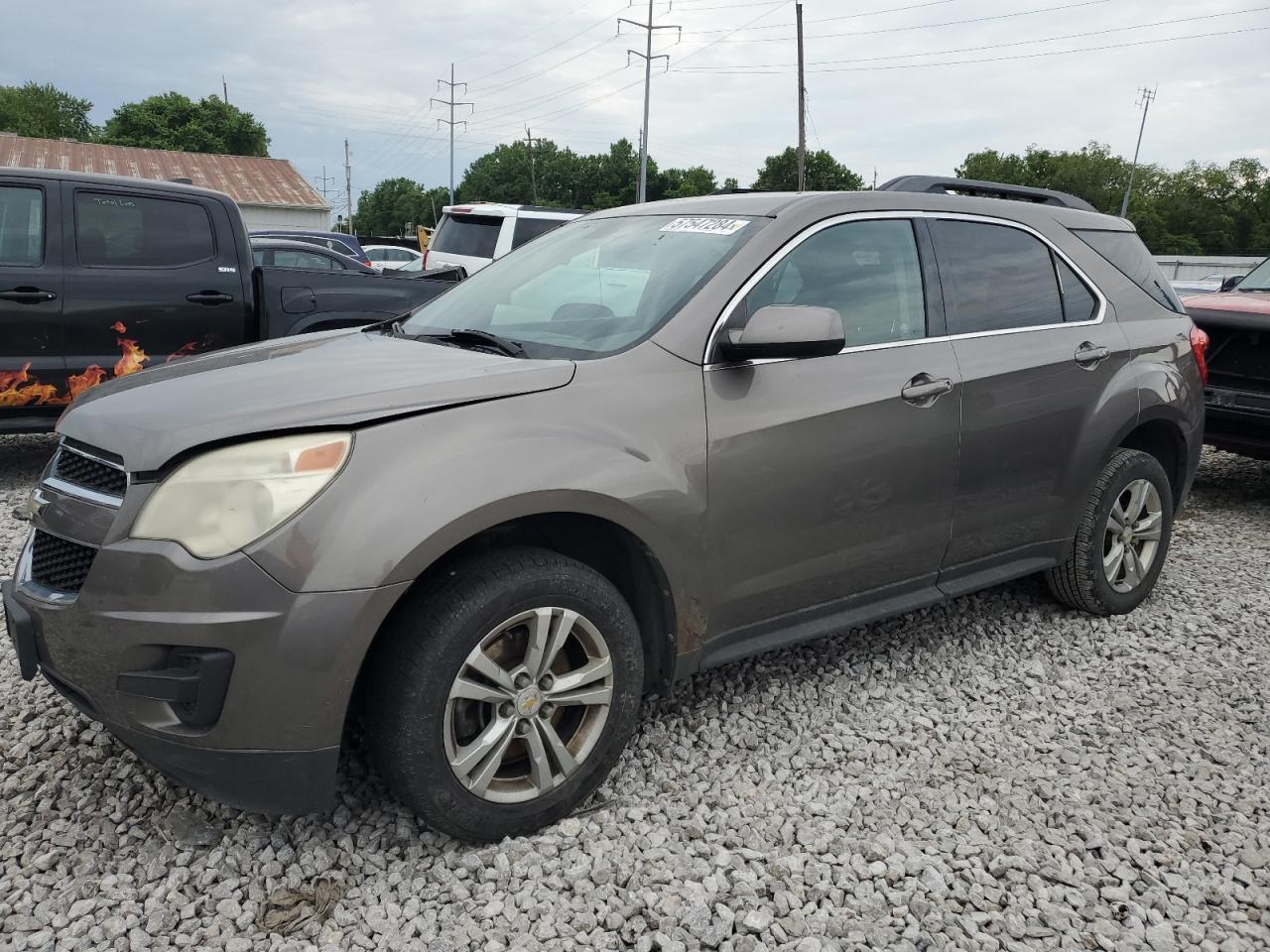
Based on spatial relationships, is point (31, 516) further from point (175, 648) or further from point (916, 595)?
point (916, 595)

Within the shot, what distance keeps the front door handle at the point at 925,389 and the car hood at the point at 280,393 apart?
124 cm

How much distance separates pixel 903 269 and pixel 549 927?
2.43m

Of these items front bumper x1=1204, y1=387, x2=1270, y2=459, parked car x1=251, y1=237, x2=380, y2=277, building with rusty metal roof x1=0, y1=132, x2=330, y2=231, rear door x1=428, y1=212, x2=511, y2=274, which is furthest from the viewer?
building with rusty metal roof x1=0, y1=132, x2=330, y2=231

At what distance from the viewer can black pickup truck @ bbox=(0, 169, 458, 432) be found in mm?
5785

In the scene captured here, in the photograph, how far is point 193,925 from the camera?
2334 millimetres

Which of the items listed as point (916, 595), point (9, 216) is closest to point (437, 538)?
point (916, 595)

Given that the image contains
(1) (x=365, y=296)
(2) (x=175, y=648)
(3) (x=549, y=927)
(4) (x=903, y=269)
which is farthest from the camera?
(1) (x=365, y=296)

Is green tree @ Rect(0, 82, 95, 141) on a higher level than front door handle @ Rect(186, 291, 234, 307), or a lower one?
higher

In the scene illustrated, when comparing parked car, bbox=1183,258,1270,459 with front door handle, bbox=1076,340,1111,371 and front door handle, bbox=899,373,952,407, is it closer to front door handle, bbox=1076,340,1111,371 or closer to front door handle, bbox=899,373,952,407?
front door handle, bbox=1076,340,1111,371

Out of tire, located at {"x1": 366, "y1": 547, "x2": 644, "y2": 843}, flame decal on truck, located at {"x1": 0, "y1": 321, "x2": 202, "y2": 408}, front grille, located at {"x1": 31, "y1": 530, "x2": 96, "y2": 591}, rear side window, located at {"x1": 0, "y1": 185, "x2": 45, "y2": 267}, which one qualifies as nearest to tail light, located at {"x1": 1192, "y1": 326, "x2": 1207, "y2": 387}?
tire, located at {"x1": 366, "y1": 547, "x2": 644, "y2": 843}

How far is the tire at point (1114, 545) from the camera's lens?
4156mm

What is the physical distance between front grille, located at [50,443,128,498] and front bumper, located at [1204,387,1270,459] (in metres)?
6.15

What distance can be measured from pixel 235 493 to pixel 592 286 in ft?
4.82

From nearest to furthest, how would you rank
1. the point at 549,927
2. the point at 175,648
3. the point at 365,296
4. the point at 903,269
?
1. the point at 175,648
2. the point at 549,927
3. the point at 903,269
4. the point at 365,296
